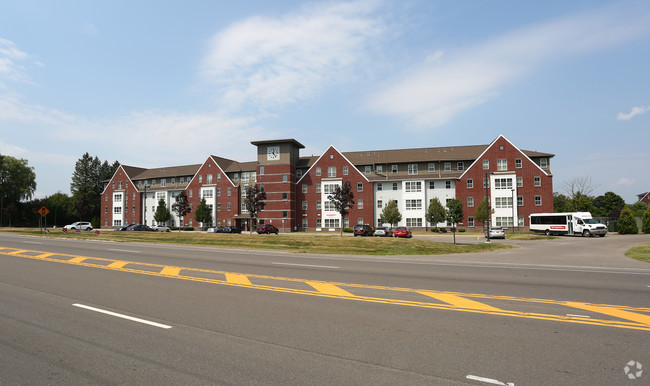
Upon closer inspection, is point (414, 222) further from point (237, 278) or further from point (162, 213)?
point (237, 278)

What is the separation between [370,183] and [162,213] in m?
44.0

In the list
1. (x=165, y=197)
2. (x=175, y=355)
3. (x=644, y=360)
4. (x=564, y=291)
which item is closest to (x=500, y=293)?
(x=564, y=291)

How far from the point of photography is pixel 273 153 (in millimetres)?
70625

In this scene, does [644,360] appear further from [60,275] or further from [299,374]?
[60,275]

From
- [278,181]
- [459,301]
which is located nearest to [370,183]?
[278,181]

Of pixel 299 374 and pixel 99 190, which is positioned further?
pixel 99 190

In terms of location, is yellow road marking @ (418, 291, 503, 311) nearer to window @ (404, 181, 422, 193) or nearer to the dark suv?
the dark suv

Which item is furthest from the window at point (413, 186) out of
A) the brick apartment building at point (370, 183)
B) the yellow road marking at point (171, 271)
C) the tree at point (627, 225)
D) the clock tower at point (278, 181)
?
the yellow road marking at point (171, 271)

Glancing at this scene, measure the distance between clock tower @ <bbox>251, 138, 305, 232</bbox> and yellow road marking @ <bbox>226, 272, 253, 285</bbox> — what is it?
182 ft

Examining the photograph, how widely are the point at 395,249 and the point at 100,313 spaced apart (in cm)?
1934

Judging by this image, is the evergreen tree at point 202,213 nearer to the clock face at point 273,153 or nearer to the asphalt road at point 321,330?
the clock face at point 273,153

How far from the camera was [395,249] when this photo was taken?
24.6 meters

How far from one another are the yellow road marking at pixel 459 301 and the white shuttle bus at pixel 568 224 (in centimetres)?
4672

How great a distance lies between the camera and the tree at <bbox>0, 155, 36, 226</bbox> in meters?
85.7
